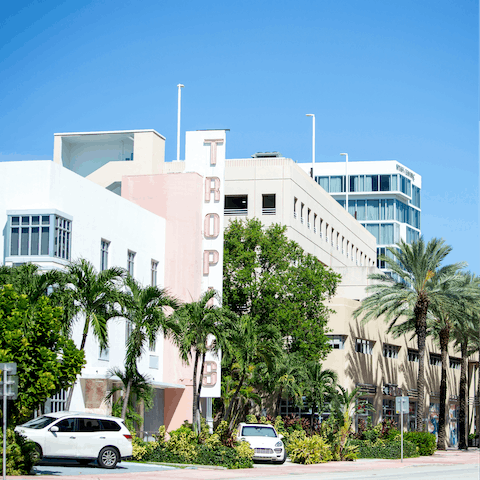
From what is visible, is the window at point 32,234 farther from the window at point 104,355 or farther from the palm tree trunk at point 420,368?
the palm tree trunk at point 420,368

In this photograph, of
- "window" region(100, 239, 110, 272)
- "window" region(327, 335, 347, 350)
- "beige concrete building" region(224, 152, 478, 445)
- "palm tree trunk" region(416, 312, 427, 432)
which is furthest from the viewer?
"beige concrete building" region(224, 152, 478, 445)

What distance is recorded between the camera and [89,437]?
86.4ft

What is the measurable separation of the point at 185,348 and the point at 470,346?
→ 42.0m

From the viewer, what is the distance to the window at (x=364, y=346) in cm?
5864

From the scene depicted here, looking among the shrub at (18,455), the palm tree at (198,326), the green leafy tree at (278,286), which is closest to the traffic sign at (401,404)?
the green leafy tree at (278,286)

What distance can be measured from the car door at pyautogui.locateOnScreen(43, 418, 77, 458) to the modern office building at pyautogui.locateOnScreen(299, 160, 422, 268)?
95.2m

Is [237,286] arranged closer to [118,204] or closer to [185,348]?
[118,204]

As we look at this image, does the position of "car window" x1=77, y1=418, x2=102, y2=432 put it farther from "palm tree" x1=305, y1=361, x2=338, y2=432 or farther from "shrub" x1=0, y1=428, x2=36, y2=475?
"palm tree" x1=305, y1=361, x2=338, y2=432

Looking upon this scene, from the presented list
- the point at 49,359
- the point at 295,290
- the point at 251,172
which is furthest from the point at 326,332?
the point at 49,359

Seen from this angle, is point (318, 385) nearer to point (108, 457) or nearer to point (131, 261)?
point (131, 261)

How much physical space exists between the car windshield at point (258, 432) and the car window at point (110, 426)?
9.65m

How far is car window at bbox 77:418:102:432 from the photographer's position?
86.1 feet

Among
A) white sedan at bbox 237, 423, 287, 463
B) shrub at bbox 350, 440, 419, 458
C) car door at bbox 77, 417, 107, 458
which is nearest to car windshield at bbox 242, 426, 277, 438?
white sedan at bbox 237, 423, 287, 463

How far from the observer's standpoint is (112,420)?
26.9 metres
